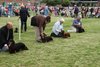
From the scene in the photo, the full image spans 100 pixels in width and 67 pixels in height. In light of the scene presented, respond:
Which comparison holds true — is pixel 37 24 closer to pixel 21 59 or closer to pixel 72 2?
pixel 21 59

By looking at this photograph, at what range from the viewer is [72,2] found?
270ft

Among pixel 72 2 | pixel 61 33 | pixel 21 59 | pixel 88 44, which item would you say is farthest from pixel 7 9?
pixel 72 2

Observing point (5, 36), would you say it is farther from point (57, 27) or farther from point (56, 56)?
point (57, 27)

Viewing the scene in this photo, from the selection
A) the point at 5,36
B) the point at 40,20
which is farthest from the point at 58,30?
the point at 5,36

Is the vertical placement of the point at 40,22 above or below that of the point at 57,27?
above

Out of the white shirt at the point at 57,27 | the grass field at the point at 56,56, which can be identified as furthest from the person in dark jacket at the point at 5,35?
the white shirt at the point at 57,27

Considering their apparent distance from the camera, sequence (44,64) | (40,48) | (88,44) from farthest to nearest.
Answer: (88,44) → (40,48) → (44,64)

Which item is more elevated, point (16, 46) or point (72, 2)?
point (16, 46)

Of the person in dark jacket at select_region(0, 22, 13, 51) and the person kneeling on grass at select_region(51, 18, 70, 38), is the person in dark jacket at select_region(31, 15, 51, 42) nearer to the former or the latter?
the person kneeling on grass at select_region(51, 18, 70, 38)

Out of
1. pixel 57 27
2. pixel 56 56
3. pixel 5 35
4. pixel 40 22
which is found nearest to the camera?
pixel 56 56

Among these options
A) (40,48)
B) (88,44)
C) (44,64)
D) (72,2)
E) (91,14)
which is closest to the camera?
(44,64)

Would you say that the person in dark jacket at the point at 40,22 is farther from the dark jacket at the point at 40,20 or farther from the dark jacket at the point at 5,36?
the dark jacket at the point at 5,36

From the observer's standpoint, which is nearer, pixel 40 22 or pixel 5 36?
pixel 5 36

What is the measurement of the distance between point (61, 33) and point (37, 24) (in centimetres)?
293
